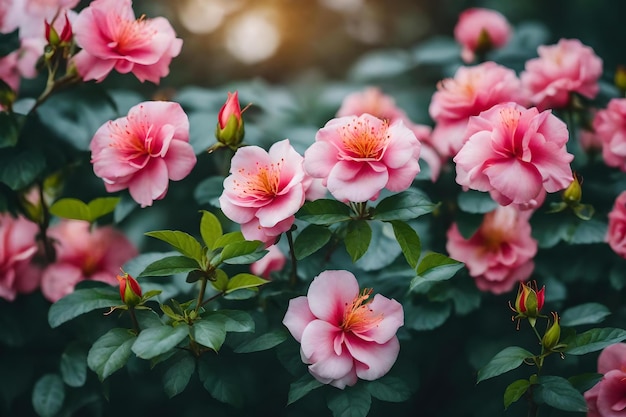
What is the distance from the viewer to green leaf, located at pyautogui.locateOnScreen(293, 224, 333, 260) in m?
0.94

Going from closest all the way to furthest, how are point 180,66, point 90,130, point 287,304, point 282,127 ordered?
point 287,304
point 90,130
point 282,127
point 180,66

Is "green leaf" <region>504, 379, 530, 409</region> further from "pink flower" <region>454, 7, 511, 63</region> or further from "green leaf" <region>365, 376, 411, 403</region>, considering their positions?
"pink flower" <region>454, 7, 511, 63</region>

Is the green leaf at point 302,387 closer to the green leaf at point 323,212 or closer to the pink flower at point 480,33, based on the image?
the green leaf at point 323,212

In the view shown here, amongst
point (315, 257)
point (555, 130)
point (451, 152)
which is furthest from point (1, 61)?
point (555, 130)

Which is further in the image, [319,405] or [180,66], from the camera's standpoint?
[180,66]

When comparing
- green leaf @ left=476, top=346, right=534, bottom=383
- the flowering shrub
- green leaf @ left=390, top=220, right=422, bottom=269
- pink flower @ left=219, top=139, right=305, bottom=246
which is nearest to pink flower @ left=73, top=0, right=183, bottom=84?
the flowering shrub

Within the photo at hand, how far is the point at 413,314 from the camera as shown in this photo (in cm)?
111

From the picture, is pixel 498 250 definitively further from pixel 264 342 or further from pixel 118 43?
pixel 118 43

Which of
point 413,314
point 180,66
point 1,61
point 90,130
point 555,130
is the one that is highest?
point 555,130

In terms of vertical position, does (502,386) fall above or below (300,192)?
below

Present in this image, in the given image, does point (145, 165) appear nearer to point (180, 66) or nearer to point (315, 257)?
A: point (315, 257)

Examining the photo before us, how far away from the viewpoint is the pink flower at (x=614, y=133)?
1.16 metres

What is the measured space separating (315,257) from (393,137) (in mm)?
261

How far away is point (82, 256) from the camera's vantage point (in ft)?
3.97
